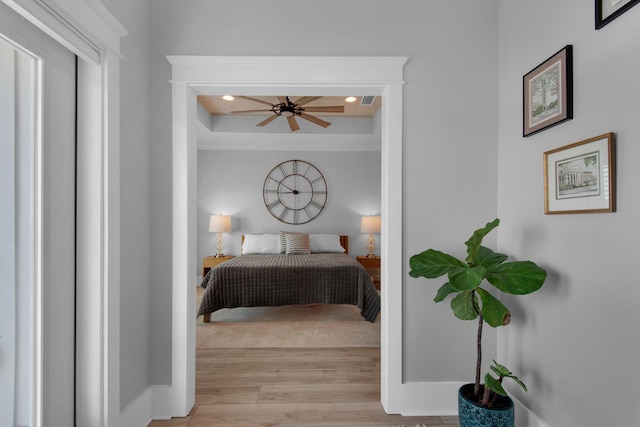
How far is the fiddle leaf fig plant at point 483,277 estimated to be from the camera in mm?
1476

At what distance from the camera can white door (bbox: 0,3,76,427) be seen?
1.18m

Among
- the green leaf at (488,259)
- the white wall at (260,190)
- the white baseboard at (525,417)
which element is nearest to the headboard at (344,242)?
the white wall at (260,190)

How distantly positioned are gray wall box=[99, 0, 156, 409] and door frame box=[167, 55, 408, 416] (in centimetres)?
15

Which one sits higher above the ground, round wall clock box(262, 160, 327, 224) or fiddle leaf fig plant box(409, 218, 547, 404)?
round wall clock box(262, 160, 327, 224)

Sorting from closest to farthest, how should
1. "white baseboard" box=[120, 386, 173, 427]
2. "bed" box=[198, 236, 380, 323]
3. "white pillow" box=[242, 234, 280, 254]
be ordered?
"white baseboard" box=[120, 386, 173, 427] < "bed" box=[198, 236, 380, 323] < "white pillow" box=[242, 234, 280, 254]

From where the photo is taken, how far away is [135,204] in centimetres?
184

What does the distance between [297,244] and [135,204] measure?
3.53 metres

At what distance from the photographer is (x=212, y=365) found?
2686 mm

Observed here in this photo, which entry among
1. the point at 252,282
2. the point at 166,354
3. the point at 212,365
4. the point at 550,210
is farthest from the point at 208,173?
the point at 550,210

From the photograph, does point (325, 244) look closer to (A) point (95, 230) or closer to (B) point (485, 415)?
(B) point (485, 415)

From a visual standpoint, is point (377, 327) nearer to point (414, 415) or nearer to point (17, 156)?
point (414, 415)

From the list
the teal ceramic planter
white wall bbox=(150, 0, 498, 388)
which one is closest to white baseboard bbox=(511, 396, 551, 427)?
the teal ceramic planter

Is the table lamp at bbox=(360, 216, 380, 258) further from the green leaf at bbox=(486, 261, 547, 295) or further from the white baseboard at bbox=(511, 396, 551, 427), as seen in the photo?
the green leaf at bbox=(486, 261, 547, 295)

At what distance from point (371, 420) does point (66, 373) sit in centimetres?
162
